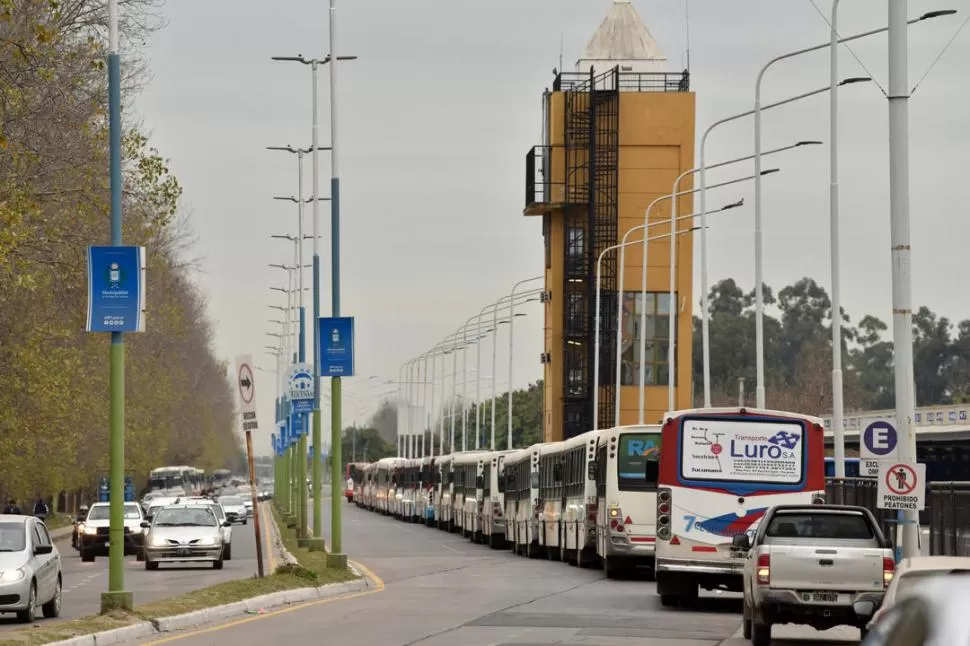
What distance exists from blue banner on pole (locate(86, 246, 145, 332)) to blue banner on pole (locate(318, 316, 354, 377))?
559 inches

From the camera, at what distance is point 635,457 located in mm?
37531

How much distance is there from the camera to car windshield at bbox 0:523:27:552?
2734 cm

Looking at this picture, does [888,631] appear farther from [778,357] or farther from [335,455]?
[778,357]

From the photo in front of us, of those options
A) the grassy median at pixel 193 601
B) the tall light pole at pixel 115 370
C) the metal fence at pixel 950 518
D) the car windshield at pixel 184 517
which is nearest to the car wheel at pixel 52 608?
the grassy median at pixel 193 601

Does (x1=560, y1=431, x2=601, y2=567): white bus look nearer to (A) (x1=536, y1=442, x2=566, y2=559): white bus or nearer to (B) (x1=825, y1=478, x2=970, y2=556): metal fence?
(A) (x1=536, y1=442, x2=566, y2=559): white bus

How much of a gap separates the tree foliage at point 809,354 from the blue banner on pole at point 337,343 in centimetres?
11661

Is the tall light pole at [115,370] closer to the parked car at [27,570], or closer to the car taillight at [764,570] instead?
the parked car at [27,570]

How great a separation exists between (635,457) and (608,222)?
60.7m

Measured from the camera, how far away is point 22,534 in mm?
27781

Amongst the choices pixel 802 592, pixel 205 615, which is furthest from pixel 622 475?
pixel 802 592

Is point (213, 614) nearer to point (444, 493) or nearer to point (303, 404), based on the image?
point (303, 404)

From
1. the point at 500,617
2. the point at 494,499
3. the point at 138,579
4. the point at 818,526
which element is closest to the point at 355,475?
the point at 494,499

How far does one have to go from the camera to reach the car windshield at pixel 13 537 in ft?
89.7

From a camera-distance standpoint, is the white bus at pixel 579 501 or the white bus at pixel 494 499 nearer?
the white bus at pixel 579 501
